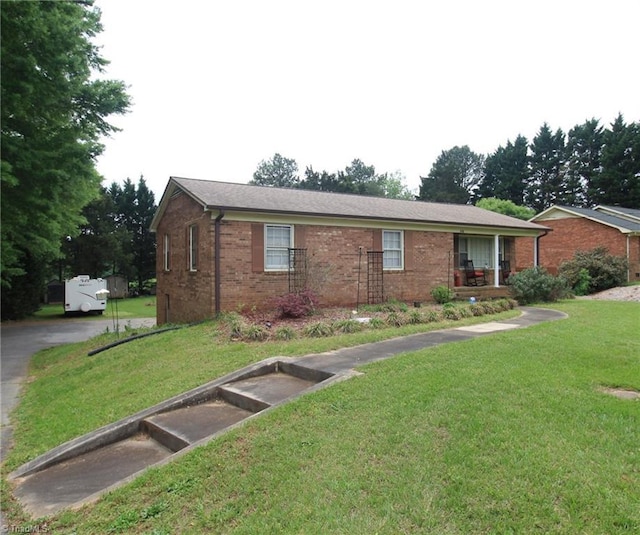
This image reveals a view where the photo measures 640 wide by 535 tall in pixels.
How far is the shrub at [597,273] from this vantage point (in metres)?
21.0

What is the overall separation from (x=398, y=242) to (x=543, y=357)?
8.70 m

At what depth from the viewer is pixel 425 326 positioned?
31.1 feet

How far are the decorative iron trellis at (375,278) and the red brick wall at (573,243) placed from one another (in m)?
16.6

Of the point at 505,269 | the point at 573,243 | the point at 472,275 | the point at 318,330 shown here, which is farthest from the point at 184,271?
the point at 573,243

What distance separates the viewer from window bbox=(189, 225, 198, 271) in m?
13.0

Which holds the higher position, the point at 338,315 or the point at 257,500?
the point at 338,315

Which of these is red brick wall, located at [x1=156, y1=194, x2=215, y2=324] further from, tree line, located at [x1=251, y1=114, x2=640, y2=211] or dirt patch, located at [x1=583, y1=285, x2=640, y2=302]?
tree line, located at [x1=251, y1=114, x2=640, y2=211]

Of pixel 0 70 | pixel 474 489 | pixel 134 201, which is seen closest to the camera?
pixel 474 489

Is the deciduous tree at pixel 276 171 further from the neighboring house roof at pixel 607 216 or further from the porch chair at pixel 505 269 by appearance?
the porch chair at pixel 505 269

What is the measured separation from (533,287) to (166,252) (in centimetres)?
1302

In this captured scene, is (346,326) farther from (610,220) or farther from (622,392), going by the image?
(610,220)

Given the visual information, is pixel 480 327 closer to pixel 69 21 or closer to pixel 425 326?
pixel 425 326

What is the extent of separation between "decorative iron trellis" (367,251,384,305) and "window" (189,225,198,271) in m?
5.23

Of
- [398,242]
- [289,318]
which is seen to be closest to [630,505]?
[289,318]
